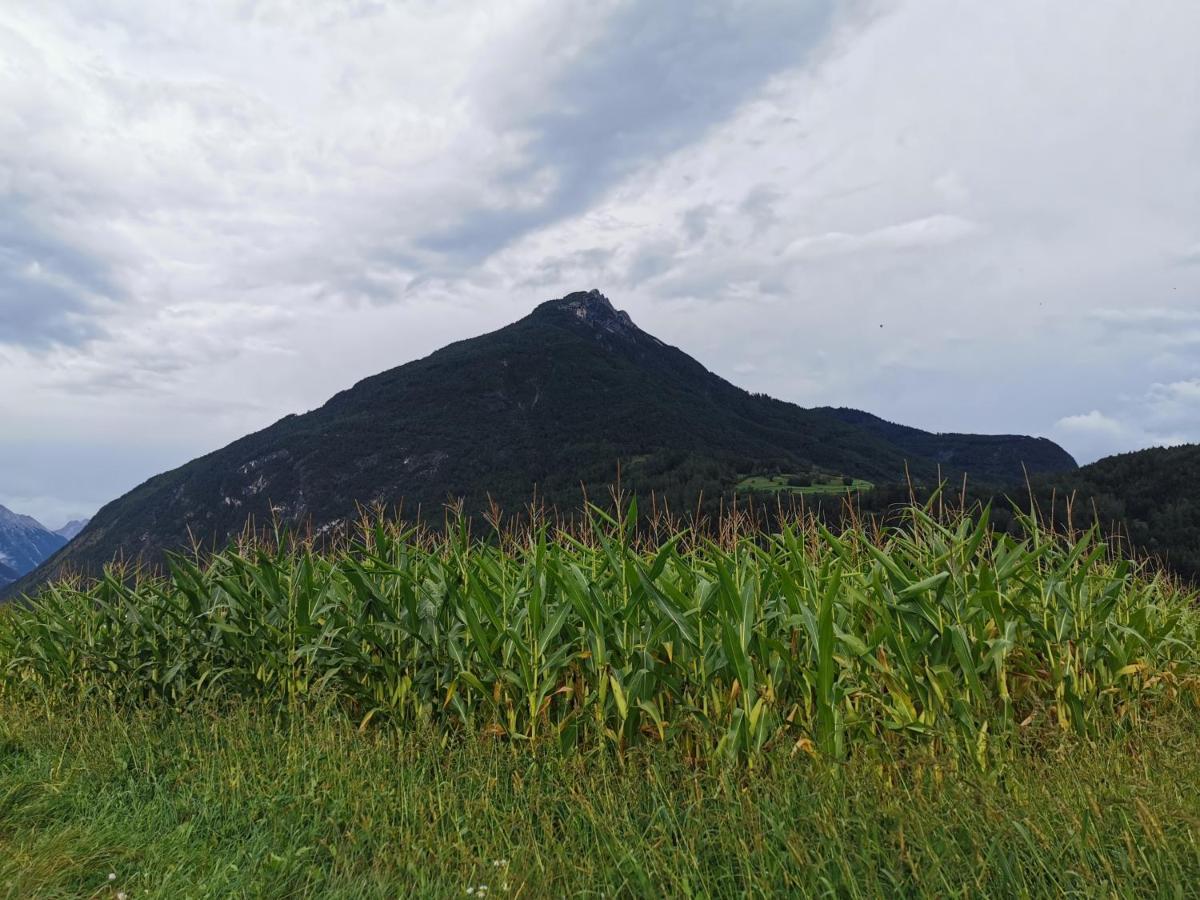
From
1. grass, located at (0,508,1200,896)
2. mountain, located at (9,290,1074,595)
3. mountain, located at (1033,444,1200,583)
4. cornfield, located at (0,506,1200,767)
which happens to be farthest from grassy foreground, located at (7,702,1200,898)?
mountain, located at (9,290,1074,595)

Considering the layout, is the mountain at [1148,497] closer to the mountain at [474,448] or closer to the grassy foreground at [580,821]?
the mountain at [474,448]

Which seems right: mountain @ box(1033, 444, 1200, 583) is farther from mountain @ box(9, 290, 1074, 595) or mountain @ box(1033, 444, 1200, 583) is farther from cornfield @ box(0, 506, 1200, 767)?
cornfield @ box(0, 506, 1200, 767)

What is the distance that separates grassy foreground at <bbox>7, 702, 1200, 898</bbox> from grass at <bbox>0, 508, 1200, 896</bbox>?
24mm

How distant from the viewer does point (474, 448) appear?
150 metres

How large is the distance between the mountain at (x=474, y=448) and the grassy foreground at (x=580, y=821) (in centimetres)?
10229

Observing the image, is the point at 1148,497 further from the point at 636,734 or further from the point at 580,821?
the point at 580,821

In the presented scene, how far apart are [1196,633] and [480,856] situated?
6.69m

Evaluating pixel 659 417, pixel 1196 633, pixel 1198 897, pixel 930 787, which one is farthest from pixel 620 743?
pixel 659 417

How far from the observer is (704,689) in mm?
4980

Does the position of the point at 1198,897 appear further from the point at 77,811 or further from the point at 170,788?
the point at 77,811

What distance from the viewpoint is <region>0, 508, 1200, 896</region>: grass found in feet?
11.2

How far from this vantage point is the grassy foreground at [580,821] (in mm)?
3121

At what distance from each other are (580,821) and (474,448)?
148 metres

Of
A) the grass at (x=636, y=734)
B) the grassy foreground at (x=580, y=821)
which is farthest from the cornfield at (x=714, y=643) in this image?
the grassy foreground at (x=580, y=821)
